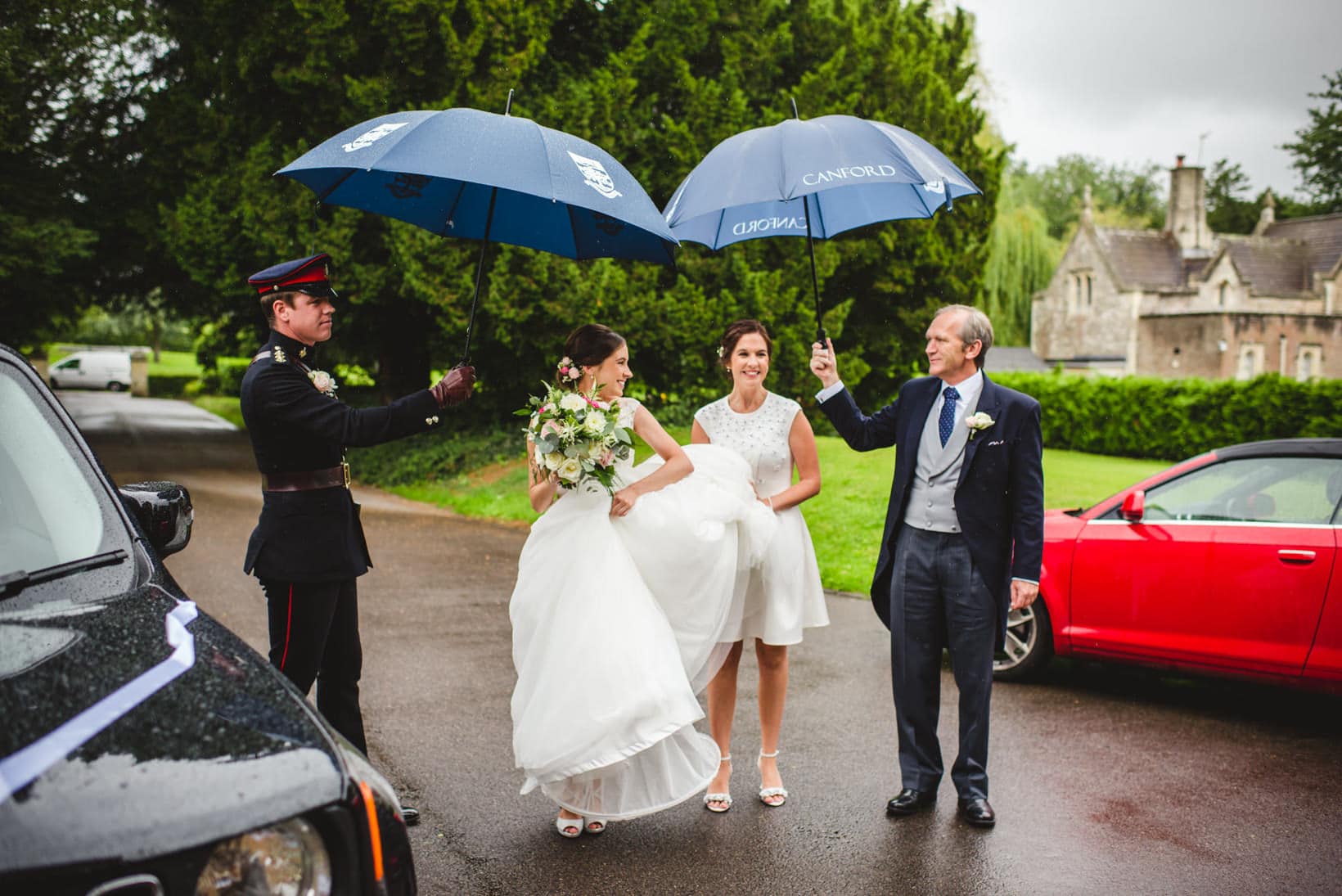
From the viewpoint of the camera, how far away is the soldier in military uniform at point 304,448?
13.2ft

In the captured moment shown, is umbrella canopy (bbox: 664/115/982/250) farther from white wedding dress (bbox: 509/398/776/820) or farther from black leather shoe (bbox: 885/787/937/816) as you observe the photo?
black leather shoe (bbox: 885/787/937/816)

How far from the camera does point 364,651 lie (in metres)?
7.61

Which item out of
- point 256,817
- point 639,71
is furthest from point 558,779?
point 639,71

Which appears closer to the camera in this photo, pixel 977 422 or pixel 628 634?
pixel 628 634

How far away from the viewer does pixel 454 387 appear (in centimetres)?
411

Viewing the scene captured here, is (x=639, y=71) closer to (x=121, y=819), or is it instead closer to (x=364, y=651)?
(x=364, y=651)

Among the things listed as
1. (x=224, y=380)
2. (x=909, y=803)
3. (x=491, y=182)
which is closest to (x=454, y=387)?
(x=491, y=182)

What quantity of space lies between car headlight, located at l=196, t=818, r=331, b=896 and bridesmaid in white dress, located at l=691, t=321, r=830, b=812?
120 inches

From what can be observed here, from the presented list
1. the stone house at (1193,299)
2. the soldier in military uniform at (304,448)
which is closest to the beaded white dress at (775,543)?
the soldier in military uniform at (304,448)

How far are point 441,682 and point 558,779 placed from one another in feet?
9.23

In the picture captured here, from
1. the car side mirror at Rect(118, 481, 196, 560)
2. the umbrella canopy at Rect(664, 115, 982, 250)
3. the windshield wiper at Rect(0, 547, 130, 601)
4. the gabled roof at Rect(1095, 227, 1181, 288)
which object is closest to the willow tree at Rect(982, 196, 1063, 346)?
the gabled roof at Rect(1095, 227, 1181, 288)

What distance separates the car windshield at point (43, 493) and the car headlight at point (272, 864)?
1111mm

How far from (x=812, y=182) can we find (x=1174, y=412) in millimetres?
26379

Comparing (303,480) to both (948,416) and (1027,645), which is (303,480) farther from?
(1027,645)
